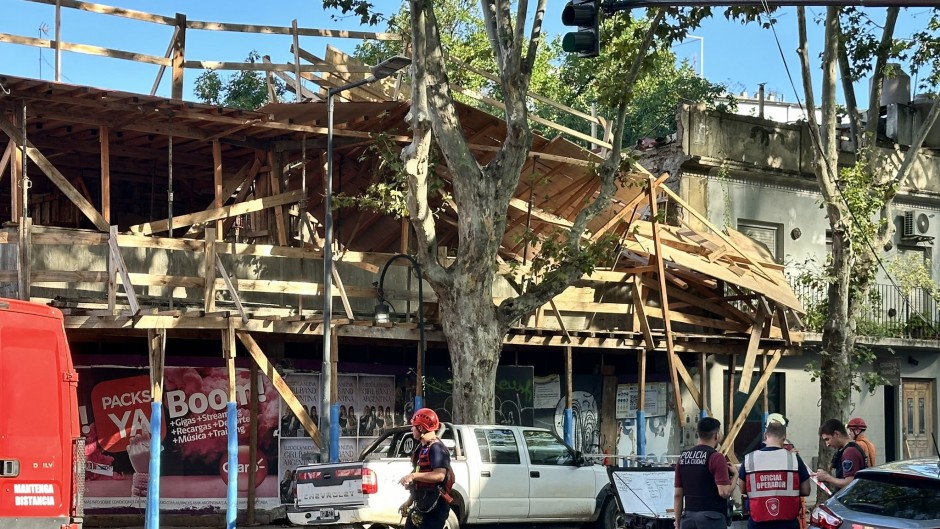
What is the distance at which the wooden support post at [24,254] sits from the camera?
1641 cm

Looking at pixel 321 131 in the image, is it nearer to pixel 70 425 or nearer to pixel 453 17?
pixel 70 425

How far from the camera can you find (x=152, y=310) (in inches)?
669

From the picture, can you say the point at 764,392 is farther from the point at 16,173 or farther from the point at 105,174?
the point at 16,173

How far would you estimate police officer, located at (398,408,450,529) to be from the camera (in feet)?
35.1

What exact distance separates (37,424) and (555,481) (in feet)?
27.0

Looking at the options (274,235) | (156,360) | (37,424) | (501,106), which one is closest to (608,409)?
(501,106)

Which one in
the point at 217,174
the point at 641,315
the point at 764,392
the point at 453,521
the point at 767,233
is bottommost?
the point at 453,521

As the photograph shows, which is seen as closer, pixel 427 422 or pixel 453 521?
pixel 427 422

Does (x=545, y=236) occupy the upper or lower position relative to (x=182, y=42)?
lower

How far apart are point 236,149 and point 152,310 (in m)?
4.10

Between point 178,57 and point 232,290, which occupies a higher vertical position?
point 178,57

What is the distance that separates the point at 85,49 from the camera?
704 inches

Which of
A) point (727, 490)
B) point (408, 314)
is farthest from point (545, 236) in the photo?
point (727, 490)

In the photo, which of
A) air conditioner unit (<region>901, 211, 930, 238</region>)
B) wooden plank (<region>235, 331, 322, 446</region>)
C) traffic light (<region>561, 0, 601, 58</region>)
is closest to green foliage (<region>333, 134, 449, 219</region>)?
wooden plank (<region>235, 331, 322, 446</region>)
